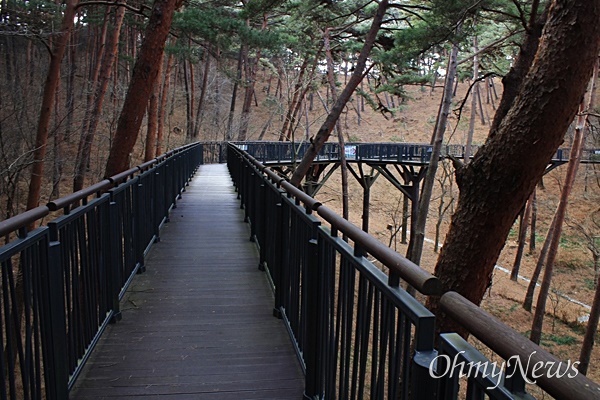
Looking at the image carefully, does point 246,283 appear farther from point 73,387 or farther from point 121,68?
point 121,68

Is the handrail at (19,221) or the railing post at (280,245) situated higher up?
the handrail at (19,221)

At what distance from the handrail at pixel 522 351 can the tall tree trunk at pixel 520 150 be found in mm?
2917

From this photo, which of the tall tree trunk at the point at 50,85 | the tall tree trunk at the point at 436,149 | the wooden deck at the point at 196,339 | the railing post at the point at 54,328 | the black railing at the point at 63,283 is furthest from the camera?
the tall tree trunk at the point at 436,149

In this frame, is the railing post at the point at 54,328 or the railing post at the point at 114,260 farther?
the railing post at the point at 114,260

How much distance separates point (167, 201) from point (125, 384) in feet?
21.4

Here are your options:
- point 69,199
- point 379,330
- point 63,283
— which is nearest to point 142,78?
point 69,199

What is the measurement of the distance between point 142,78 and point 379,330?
8.12m

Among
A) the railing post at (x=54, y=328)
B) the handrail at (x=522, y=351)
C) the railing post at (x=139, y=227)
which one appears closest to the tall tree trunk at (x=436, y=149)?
the railing post at (x=139, y=227)

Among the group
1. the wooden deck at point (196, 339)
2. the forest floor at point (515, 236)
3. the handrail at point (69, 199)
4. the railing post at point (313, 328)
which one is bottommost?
the forest floor at point (515, 236)

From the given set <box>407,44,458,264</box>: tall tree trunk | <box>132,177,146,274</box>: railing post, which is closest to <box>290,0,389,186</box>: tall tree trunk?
<box>407,44,458,264</box>: tall tree trunk

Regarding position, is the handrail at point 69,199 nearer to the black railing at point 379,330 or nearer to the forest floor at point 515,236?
the black railing at point 379,330

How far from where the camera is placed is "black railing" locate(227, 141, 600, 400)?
1102 mm

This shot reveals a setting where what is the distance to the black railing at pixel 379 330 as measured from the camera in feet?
3.61

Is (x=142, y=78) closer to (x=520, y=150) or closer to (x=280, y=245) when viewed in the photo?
(x=280, y=245)
